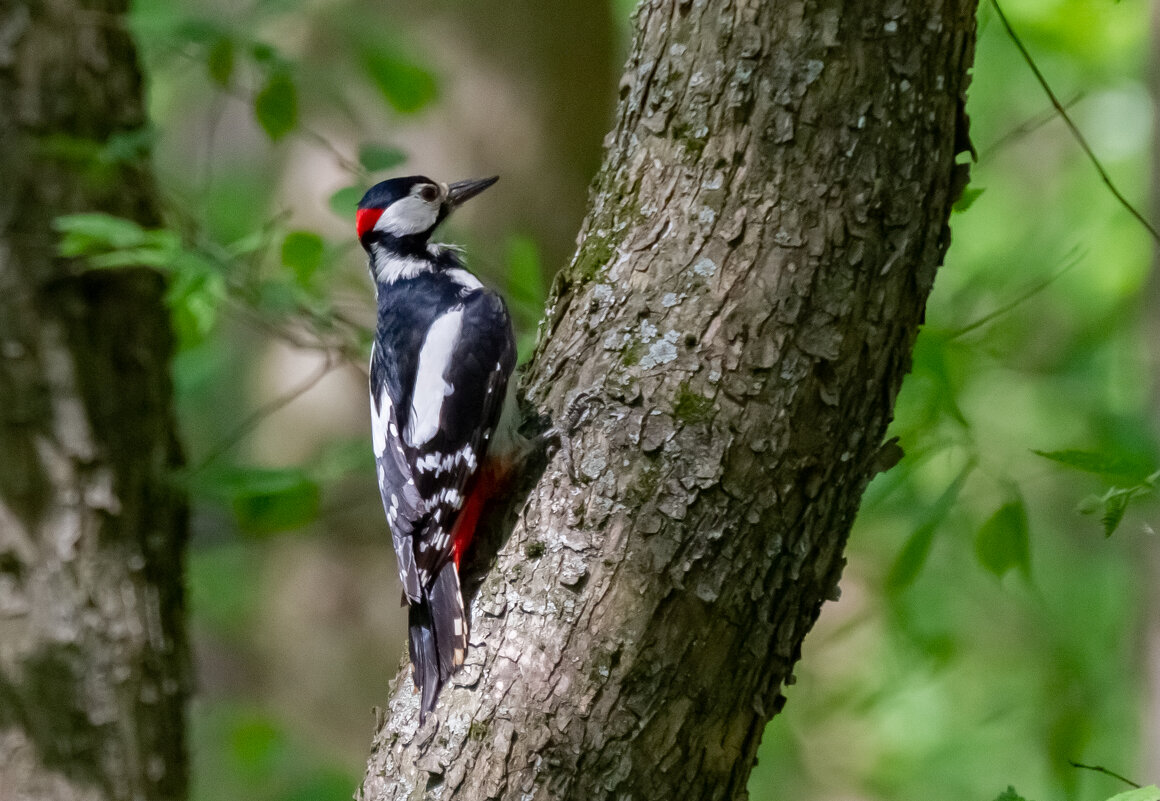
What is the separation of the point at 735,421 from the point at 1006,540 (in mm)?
715

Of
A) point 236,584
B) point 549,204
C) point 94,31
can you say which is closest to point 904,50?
point 94,31

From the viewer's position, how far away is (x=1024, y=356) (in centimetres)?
362

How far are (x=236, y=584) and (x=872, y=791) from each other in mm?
4025

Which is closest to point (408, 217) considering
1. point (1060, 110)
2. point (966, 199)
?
point (966, 199)

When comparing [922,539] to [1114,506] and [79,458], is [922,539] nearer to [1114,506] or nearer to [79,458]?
[1114,506]

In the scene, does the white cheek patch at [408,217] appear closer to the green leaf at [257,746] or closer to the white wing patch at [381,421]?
the white wing patch at [381,421]

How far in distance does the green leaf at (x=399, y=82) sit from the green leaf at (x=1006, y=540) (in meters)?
1.74

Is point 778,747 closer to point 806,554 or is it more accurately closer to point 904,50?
point 806,554

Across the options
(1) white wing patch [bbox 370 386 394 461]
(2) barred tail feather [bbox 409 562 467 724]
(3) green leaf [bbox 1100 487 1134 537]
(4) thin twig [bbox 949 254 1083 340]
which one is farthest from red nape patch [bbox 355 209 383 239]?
(3) green leaf [bbox 1100 487 1134 537]

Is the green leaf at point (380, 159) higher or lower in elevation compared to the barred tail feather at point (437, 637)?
higher

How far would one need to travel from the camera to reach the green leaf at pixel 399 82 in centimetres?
269

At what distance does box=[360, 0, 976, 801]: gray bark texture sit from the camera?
161 cm

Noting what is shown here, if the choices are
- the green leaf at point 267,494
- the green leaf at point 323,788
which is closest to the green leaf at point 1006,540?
the green leaf at point 267,494

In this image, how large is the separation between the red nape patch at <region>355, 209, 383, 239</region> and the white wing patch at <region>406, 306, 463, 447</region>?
39 centimetres
